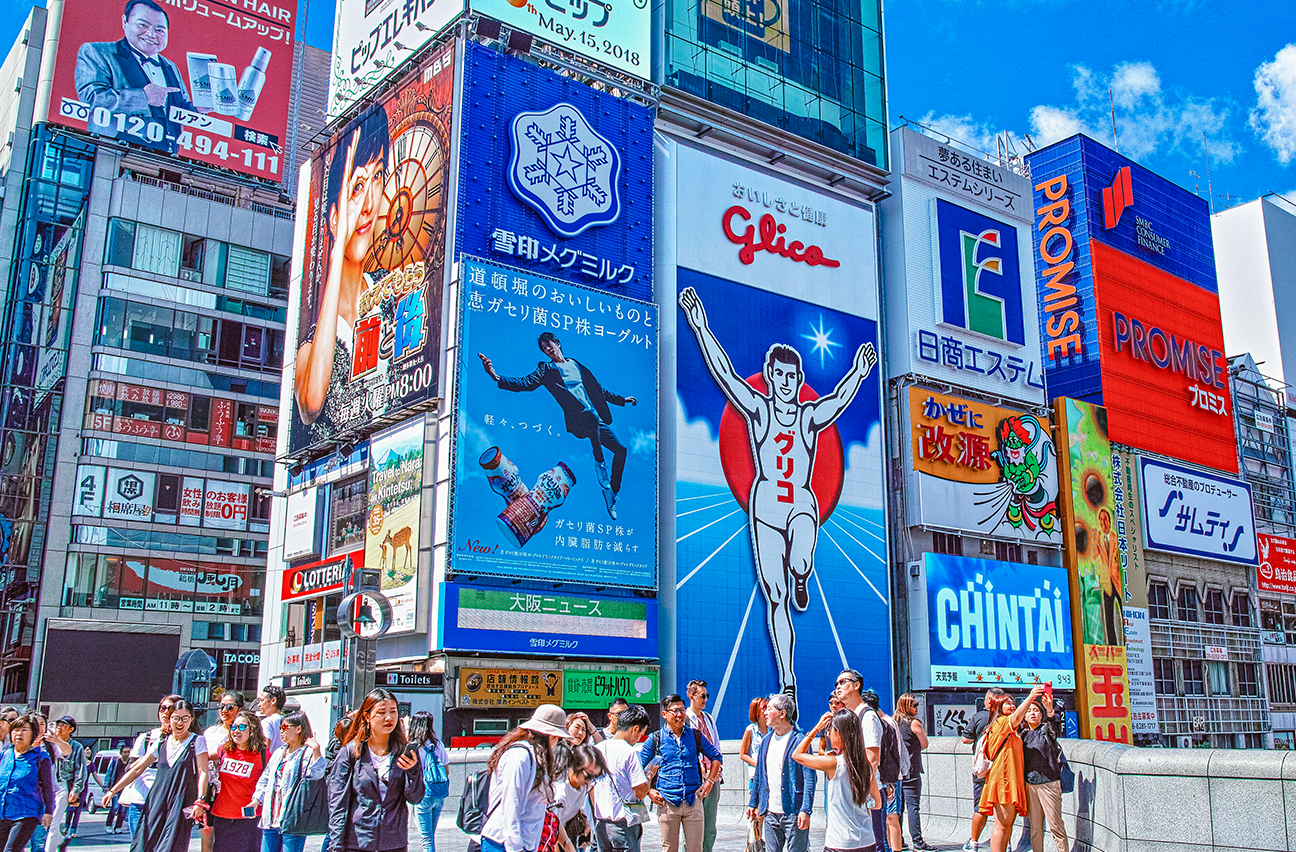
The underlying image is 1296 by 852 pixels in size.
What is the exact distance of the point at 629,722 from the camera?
10.9 metres

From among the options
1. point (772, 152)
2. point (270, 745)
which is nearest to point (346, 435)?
point (772, 152)

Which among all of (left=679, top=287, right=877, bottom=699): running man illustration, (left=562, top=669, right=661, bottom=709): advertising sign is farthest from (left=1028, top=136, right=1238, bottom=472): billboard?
(left=562, top=669, right=661, bottom=709): advertising sign

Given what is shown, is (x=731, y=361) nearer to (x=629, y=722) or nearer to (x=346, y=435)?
(x=346, y=435)

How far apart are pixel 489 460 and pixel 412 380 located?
360cm

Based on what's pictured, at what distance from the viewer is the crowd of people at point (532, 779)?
27.5 feet

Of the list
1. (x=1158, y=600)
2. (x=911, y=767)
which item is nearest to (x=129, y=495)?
(x=911, y=767)

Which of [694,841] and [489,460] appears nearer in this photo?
[694,841]

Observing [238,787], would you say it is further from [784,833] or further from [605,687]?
[605,687]

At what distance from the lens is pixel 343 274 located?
1577 inches

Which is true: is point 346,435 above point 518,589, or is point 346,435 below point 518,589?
above

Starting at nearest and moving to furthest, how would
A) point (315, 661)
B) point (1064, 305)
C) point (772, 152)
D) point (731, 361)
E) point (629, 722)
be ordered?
point (629, 722)
point (315, 661)
point (731, 361)
point (772, 152)
point (1064, 305)

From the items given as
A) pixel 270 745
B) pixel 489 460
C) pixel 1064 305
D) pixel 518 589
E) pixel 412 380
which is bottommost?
pixel 270 745

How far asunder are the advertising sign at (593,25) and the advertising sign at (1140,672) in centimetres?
3056

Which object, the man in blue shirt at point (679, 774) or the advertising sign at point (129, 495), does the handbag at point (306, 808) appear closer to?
the man in blue shirt at point (679, 774)
